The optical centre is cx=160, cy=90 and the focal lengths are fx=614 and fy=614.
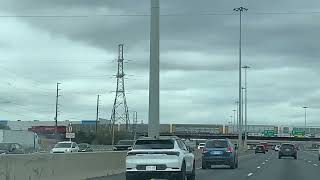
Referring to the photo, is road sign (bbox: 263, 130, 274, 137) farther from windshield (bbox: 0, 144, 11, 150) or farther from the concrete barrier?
the concrete barrier

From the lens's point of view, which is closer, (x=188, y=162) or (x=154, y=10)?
(x=188, y=162)

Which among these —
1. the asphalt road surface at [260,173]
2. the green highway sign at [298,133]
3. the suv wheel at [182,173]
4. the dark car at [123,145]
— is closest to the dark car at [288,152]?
the dark car at [123,145]

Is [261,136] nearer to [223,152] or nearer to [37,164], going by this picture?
[223,152]

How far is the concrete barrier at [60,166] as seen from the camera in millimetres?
16625

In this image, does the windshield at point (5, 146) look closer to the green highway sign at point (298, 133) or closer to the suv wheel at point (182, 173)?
the suv wheel at point (182, 173)

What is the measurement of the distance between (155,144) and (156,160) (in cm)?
67

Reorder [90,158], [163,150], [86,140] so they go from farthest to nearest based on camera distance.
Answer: [86,140], [90,158], [163,150]

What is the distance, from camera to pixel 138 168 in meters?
21.2

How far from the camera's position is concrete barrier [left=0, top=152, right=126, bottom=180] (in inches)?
655

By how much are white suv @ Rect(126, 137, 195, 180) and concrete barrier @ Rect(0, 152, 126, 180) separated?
2277 millimetres

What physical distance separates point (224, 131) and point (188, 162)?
135 meters

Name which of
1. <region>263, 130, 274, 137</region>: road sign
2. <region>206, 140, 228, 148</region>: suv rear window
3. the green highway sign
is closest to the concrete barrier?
<region>206, 140, 228, 148</region>: suv rear window

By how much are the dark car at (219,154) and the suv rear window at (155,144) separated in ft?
52.1

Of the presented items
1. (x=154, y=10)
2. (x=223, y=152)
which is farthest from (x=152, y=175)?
(x=223, y=152)
